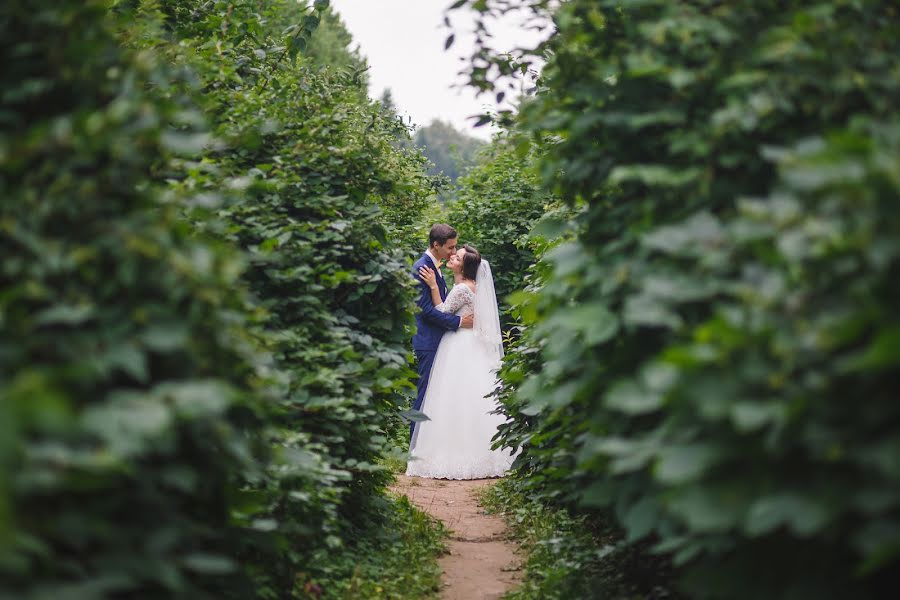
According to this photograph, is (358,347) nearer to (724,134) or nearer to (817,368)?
(724,134)

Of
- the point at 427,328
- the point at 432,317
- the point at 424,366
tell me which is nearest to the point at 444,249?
the point at 432,317

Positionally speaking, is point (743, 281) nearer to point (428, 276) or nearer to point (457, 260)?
point (428, 276)

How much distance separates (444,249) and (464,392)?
1726 millimetres

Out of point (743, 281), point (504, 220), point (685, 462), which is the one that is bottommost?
point (685, 462)

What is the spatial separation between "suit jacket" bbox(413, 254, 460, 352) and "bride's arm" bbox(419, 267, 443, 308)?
47mm

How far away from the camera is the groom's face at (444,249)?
9.37 metres

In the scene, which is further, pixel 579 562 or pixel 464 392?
pixel 464 392

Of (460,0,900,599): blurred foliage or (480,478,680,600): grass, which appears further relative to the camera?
(480,478,680,600): grass

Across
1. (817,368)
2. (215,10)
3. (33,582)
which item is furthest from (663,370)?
(215,10)

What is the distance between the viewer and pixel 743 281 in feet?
6.14

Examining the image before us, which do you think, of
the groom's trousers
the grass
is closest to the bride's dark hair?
the groom's trousers

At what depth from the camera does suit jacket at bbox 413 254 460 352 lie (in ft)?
30.6

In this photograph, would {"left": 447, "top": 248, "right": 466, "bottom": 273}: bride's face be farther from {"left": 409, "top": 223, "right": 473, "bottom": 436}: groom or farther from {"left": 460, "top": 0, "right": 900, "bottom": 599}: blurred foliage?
{"left": 460, "top": 0, "right": 900, "bottom": 599}: blurred foliage

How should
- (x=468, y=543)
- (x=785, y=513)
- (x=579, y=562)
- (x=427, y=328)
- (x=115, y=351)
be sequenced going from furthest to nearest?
1. (x=427, y=328)
2. (x=468, y=543)
3. (x=579, y=562)
4. (x=115, y=351)
5. (x=785, y=513)
